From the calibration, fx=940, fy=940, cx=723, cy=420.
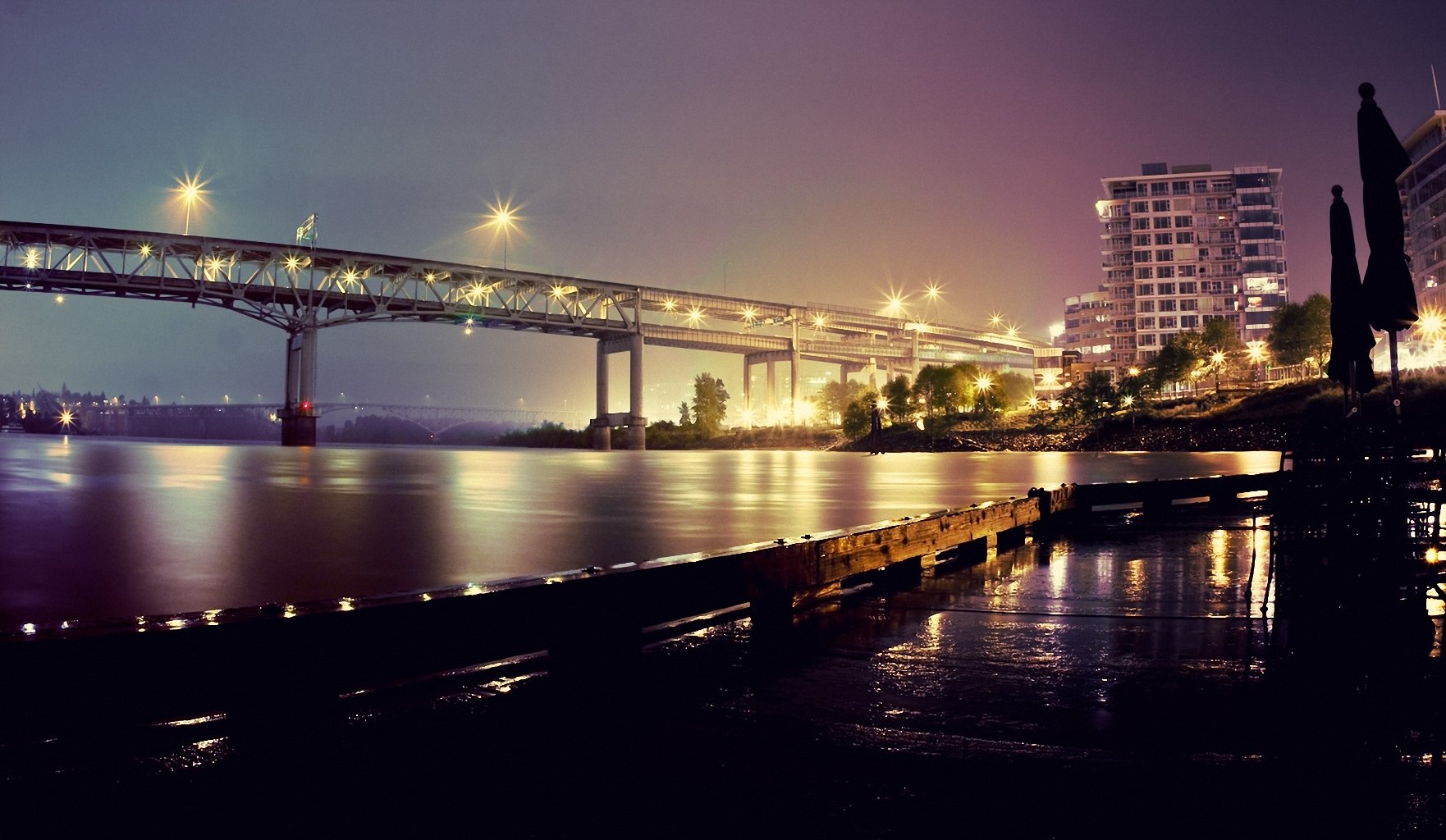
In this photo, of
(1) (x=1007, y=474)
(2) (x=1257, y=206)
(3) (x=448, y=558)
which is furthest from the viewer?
(2) (x=1257, y=206)

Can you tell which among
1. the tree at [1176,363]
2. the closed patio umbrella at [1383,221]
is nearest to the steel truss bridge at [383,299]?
the tree at [1176,363]

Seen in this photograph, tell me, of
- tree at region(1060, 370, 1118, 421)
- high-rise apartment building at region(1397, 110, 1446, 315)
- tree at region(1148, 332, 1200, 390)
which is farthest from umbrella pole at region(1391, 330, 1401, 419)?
high-rise apartment building at region(1397, 110, 1446, 315)

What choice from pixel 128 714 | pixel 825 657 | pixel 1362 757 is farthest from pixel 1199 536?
pixel 128 714

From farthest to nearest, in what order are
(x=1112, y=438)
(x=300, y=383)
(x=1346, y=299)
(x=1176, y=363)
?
(x=1176, y=363)
(x=1112, y=438)
(x=300, y=383)
(x=1346, y=299)

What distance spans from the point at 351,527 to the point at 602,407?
9844cm

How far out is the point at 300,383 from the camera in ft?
275

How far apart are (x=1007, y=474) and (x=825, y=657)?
114 feet

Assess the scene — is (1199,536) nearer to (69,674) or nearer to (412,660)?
(412,660)

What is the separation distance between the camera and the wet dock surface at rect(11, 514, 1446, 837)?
338 centimetres

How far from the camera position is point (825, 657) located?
19.8 ft

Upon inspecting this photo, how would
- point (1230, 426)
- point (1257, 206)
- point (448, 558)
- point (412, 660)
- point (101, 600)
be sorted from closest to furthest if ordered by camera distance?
point (412, 660) < point (101, 600) < point (448, 558) < point (1230, 426) < point (1257, 206)

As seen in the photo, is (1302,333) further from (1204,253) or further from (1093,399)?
(1204,253)

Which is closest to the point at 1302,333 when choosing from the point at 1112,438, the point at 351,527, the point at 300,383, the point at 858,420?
the point at 1112,438

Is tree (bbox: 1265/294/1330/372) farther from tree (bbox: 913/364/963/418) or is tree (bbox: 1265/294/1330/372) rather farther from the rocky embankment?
tree (bbox: 913/364/963/418)
